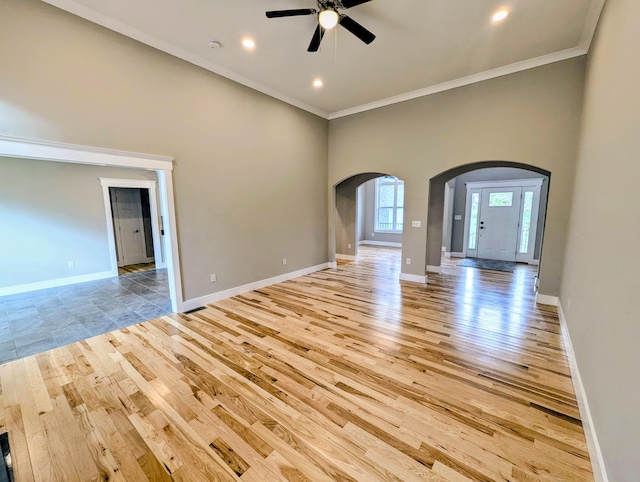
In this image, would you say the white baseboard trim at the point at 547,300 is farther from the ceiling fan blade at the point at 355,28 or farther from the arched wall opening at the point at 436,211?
the ceiling fan blade at the point at 355,28

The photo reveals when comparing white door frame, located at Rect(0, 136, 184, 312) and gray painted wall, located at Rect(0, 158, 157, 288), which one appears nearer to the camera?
white door frame, located at Rect(0, 136, 184, 312)

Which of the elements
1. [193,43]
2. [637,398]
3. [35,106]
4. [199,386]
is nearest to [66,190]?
[35,106]

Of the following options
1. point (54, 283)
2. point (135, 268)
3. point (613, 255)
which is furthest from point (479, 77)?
point (54, 283)

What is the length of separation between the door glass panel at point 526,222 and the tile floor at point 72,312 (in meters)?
8.82

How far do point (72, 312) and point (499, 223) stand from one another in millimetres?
9946

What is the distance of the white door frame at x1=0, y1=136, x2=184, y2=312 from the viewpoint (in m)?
2.55

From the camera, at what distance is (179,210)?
147 inches

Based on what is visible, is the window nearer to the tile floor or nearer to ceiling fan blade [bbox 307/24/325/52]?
ceiling fan blade [bbox 307/24/325/52]

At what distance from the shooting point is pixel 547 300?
159 inches

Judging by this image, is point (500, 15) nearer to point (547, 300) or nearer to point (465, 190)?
Answer: point (547, 300)

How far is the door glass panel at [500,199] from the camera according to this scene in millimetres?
7297

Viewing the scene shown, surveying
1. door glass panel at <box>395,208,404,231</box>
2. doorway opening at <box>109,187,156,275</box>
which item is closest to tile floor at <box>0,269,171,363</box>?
doorway opening at <box>109,187,156,275</box>

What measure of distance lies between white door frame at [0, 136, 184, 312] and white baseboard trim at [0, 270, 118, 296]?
3071 mm

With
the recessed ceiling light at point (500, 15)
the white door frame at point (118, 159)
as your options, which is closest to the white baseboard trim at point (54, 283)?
the white door frame at point (118, 159)
